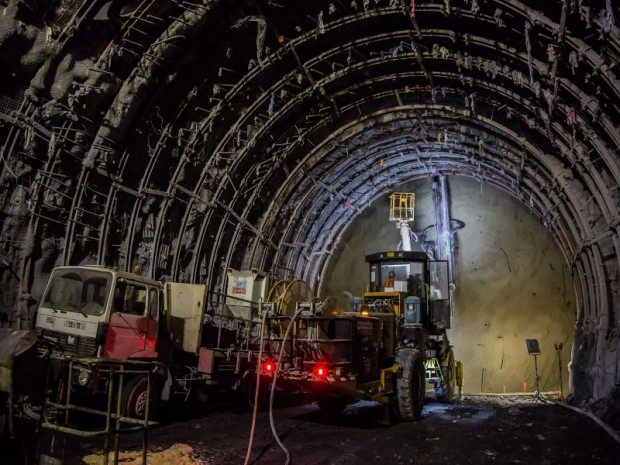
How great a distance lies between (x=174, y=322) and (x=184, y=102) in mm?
6002

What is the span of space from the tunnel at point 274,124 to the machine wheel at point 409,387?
141 inches

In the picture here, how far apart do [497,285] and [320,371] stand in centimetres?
1698

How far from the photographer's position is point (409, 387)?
971 centimetres

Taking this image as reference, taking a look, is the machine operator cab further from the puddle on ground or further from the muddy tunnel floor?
the muddy tunnel floor

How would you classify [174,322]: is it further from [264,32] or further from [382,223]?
[382,223]

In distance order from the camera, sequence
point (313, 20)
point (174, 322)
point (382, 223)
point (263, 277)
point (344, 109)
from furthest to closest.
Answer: point (382, 223), point (344, 109), point (263, 277), point (313, 20), point (174, 322)

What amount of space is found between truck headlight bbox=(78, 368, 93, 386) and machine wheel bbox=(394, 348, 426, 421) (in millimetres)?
6009

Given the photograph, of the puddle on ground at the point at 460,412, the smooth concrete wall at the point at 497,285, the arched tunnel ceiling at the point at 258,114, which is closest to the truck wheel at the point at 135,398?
the arched tunnel ceiling at the point at 258,114

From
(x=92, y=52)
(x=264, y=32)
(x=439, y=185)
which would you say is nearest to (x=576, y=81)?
(x=264, y=32)

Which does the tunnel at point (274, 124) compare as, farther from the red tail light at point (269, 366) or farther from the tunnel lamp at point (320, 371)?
the tunnel lamp at point (320, 371)

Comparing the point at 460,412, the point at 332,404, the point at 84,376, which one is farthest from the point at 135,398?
the point at 460,412

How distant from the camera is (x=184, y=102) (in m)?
12.6

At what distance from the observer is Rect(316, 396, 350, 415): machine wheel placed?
1040 cm

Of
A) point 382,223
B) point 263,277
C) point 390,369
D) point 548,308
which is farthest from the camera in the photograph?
point 382,223
